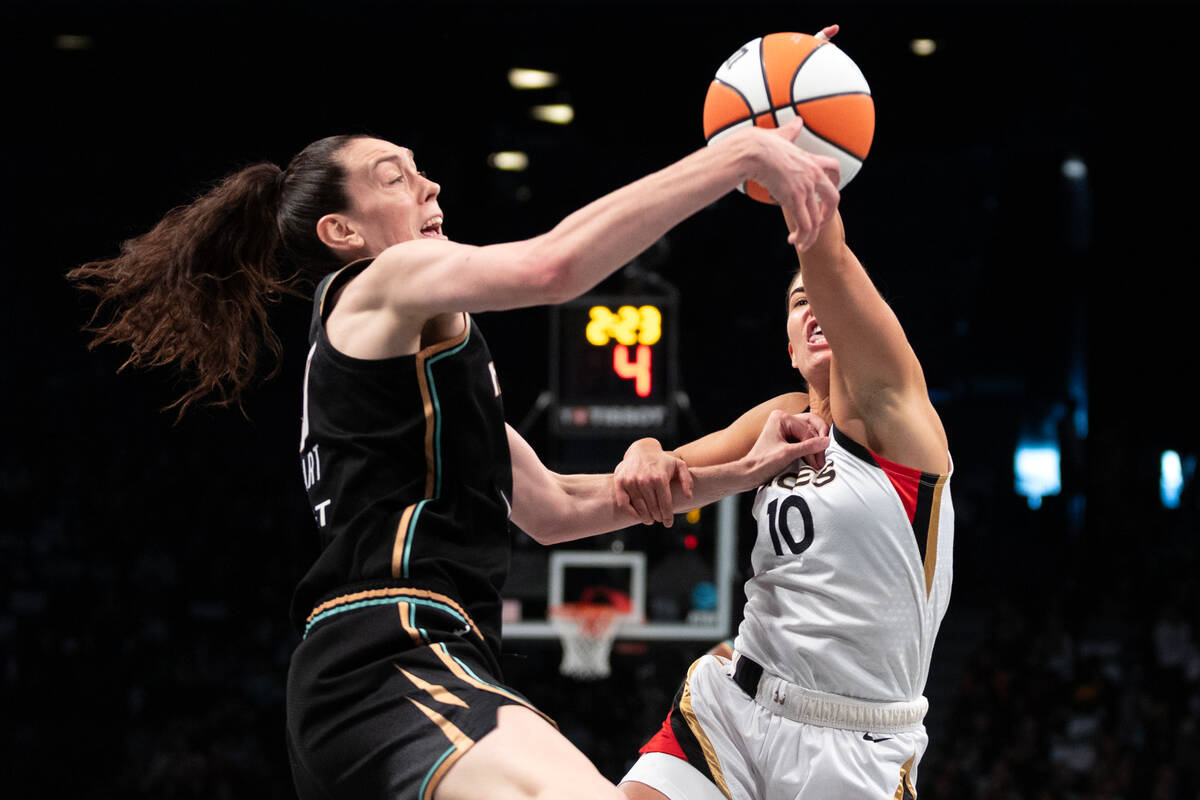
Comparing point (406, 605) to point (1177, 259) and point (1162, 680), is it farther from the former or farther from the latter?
point (1177, 259)

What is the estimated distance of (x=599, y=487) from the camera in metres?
3.59

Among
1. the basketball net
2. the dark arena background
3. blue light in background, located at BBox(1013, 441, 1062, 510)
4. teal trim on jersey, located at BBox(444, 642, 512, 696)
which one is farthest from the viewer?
blue light in background, located at BBox(1013, 441, 1062, 510)

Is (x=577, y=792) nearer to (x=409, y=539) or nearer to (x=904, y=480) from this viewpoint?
(x=409, y=539)

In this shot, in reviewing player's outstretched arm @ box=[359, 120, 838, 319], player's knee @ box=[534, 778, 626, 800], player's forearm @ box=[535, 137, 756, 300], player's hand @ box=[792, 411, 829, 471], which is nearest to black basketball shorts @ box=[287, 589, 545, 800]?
player's knee @ box=[534, 778, 626, 800]

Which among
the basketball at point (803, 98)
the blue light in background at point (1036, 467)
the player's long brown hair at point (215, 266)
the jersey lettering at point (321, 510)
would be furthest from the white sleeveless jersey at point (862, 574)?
the blue light in background at point (1036, 467)

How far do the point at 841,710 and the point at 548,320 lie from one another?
10162 mm

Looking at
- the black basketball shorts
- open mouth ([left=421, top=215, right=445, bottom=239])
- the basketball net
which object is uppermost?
open mouth ([left=421, top=215, right=445, bottom=239])

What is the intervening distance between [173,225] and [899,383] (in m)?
1.83

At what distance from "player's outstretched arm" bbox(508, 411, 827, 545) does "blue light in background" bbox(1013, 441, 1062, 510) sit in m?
15.2

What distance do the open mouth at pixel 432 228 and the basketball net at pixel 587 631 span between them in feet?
19.9

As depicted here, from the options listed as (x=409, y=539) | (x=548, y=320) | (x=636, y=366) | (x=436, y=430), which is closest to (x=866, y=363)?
(x=436, y=430)

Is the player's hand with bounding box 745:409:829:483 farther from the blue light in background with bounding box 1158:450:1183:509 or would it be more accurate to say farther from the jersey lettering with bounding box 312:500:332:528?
the blue light in background with bounding box 1158:450:1183:509

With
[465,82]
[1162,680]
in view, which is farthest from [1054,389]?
[465,82]

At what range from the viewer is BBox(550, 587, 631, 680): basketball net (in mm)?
8961
